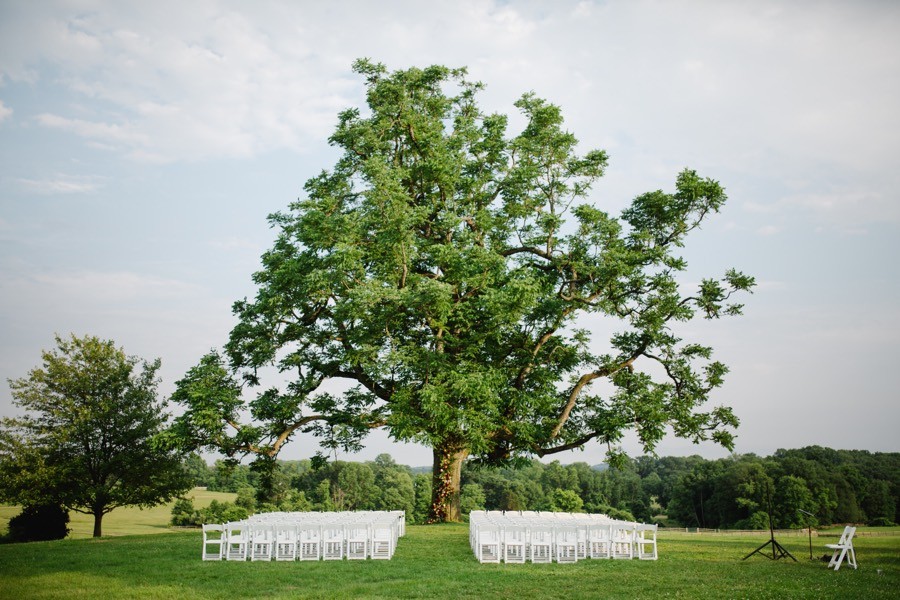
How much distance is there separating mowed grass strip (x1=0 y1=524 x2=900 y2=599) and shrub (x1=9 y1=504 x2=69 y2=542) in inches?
354

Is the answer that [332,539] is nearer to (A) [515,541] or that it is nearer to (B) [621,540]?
(A) [515,541]

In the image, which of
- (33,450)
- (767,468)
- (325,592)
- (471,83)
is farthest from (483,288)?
(767,468)

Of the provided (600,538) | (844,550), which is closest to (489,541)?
(600,538)

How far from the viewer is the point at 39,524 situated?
23797 millimetres

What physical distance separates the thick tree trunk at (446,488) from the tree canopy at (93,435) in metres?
11.7

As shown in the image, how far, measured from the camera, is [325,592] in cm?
1041

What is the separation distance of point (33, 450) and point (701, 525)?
59841 mm

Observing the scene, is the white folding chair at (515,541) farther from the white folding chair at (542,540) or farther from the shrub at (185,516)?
the shrub at (185,516)

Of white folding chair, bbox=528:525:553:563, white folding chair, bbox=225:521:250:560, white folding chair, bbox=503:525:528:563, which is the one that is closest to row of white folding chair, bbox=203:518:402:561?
white folding chair, bbox=225:521:250:560

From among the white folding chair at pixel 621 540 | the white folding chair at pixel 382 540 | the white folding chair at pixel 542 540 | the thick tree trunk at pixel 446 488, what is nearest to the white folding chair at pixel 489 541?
the white folding chair at pixel 542 540

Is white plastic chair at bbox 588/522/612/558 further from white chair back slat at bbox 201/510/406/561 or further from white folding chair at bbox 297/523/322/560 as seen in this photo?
white folding chair at bbox 297/523/322/560

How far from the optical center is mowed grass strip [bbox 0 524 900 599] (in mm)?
10320

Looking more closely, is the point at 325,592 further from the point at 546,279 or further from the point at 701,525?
the point at 701,525

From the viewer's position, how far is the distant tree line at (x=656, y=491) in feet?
174
